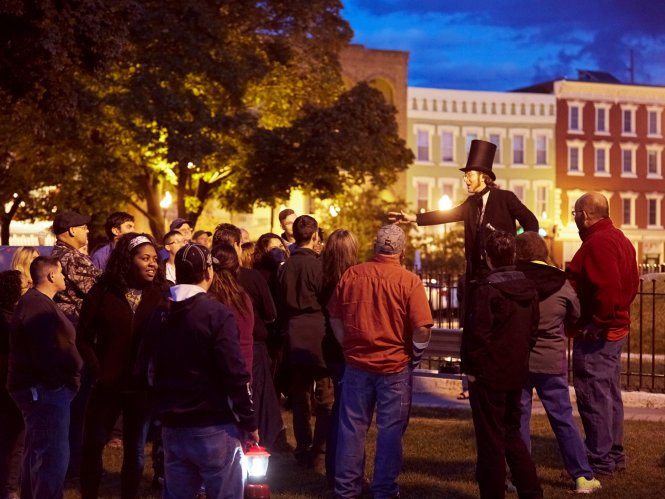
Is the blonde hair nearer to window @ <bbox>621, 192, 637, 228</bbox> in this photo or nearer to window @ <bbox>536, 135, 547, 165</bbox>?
window @ <bbox>536, 135, 547, 165</bbox>

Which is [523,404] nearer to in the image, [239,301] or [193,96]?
[239,301]

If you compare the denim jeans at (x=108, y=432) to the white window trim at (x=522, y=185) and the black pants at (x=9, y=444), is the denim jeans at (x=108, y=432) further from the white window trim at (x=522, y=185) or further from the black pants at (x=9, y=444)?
the white window trim at (x=522, y=185)

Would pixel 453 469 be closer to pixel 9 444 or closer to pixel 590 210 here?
pixel 590 210

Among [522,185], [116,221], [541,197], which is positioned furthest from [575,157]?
[116,221]

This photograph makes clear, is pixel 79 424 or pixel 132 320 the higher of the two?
pixel 132 320

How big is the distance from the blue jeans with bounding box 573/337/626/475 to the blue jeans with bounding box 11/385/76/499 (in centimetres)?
405

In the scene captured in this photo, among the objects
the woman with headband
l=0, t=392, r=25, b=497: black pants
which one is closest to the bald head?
the woman with headband

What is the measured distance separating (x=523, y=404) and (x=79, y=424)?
11.4 feet

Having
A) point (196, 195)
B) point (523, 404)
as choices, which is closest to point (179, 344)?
point (523, 404)

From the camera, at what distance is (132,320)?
7.37 m

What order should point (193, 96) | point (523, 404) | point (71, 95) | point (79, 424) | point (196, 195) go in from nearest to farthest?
point (523, 404), point (79, 424), point (71, 95), point (193, 96), point (196, 195)

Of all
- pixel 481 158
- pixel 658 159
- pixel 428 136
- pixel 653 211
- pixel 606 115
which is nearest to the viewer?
pixel 481 158

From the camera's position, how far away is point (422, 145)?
64.9 metres

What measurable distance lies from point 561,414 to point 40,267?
12.8ft
